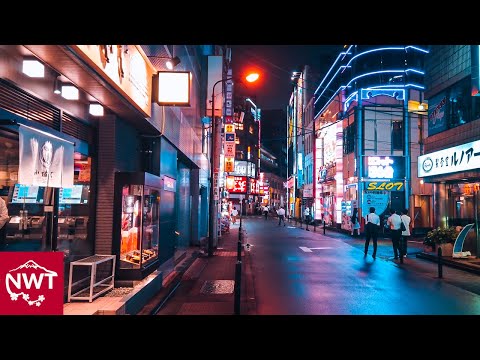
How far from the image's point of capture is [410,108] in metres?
31.7

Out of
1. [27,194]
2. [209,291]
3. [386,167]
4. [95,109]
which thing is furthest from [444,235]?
Result: [27,194]

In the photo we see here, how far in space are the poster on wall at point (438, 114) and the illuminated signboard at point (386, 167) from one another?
1044 centimetres

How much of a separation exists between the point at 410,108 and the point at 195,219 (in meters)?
18.6

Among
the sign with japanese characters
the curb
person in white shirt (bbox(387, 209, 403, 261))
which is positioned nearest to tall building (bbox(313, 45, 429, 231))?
the sign with japanese characters

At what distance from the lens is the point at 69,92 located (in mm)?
8148

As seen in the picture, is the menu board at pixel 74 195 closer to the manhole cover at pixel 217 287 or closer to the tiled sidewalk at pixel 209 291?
the tiled sidewalk at pixel 209 291

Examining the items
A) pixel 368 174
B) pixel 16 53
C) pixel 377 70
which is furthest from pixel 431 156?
pixel 16 53

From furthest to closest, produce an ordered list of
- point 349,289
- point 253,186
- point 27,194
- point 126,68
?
1. point 253,186
2. point 349,289
3. point 126,68
4. point 27,194

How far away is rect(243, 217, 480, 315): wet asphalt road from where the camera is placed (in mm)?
9250

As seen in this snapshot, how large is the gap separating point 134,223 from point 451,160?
1327 centimetres

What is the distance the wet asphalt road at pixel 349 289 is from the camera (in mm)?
9250

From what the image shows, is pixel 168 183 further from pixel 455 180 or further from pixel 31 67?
pixel 455 180

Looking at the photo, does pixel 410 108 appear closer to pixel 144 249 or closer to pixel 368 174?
pixel 368 174

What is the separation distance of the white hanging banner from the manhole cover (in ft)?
16.3
